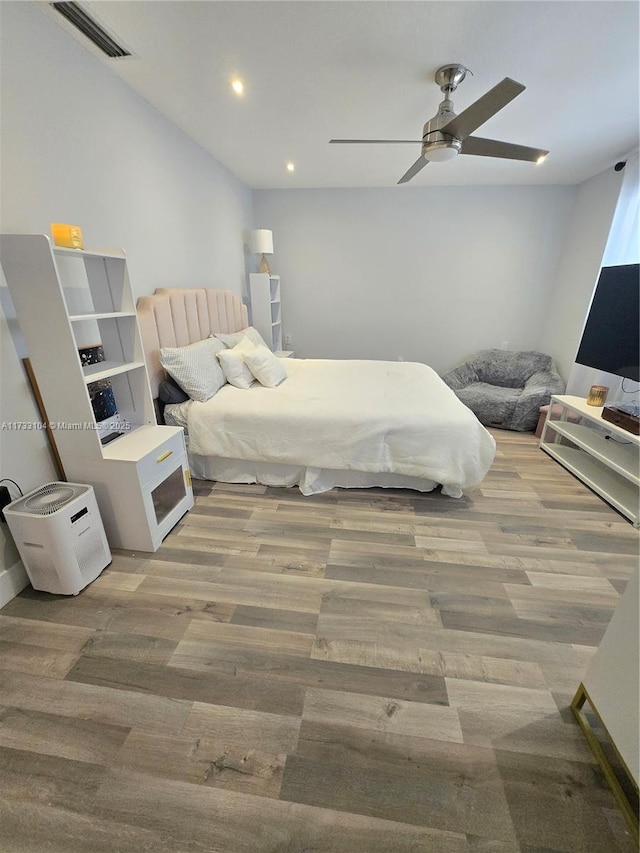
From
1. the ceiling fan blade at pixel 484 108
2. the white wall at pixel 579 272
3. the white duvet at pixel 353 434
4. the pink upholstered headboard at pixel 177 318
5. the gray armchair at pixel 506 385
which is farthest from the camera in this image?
the gray armchair at pixel 506 385

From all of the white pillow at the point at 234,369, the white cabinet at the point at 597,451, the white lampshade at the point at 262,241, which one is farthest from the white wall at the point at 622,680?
the white lampshade at the point at 262,241

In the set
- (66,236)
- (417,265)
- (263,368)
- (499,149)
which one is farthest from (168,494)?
(417,265)

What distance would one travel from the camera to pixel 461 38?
65.6 inches

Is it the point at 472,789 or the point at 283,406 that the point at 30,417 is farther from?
the point at 472,789

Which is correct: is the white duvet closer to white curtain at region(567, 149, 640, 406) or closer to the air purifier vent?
the air purifier vent

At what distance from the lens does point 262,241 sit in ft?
13.3

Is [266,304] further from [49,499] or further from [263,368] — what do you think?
[49,499]

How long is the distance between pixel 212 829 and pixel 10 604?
1376mm

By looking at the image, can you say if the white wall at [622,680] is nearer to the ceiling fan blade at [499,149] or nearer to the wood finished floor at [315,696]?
the wood finished floor at [315,696]

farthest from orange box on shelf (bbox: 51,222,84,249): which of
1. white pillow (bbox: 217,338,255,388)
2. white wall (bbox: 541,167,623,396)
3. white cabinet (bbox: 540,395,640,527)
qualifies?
white wall (bbox: 541,167,623,396)

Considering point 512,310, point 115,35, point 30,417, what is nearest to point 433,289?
point 512,310

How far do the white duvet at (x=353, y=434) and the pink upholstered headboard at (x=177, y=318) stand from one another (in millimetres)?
484

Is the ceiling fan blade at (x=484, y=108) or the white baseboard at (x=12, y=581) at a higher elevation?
the ceiling fan blade at (x=484, y=108)

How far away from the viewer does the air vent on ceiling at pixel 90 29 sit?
1.54m
